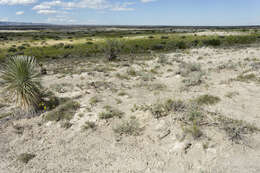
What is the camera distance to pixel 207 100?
24.2 ft

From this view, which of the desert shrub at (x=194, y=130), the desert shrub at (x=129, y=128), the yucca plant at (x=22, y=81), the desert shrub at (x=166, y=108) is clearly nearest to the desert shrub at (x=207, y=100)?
the desert shrub at (x=166, y=108)

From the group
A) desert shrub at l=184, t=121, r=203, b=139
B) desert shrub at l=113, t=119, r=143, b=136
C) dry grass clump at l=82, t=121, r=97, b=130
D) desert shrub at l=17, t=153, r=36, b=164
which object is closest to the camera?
desert shrub at l=17, t=153, r=36, b=164

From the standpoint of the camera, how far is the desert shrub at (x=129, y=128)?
5.59 m

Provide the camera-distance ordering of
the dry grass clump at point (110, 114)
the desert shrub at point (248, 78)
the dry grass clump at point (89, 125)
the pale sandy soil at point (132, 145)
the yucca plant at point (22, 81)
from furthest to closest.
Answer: the desert shrub at point (248, 78) < the yucca plant at point (22, 81) < the dry grass clump at point (110, 114) < the dry grass clump at point (89, 125) < the pale sandy soil at point (132, 145)

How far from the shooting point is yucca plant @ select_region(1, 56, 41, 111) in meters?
6.71

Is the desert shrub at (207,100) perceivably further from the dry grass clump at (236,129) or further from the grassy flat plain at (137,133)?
the dry grass clump at (236,129)

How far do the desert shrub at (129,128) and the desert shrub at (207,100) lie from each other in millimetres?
2899

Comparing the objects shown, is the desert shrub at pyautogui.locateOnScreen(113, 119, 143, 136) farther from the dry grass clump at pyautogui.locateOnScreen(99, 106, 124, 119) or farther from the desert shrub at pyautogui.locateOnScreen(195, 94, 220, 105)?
the desert shrub at pyautogui.locateOnScreen(195, 94, 220, 105)

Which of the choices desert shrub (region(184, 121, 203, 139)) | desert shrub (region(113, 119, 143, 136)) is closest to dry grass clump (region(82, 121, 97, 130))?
desert shrub (region(113, 119, 143, 136))

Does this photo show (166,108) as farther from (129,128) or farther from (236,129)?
(236,129)

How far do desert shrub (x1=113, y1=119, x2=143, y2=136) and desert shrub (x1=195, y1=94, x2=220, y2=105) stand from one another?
2.90 m

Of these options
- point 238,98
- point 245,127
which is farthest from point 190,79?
point 245,127

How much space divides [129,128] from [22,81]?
430 cm

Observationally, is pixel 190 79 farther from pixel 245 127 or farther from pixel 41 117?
pixel 41 117
